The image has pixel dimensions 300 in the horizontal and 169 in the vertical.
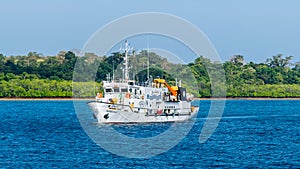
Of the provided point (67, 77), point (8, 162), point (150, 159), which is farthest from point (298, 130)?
point (67, 77)

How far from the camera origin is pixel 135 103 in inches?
3034

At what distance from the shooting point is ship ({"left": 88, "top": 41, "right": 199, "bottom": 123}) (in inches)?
2980

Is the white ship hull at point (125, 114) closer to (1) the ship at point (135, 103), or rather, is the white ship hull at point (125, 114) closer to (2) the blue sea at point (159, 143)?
(1) the ship at point (135, 103)

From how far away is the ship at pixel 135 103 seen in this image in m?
75.7

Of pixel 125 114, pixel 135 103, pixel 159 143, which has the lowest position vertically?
pixel 159 143

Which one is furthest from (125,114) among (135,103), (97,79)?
(97,79)

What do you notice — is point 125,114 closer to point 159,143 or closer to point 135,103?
point 135,103

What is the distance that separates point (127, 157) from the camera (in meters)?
52.6

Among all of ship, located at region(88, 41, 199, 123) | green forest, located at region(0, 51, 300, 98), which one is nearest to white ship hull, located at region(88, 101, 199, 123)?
ship, located at region(88, 41, 199, 123)

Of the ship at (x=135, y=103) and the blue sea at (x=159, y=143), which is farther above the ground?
the ship at (x=135, y=103)

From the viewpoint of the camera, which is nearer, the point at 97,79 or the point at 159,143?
the point at 159,143

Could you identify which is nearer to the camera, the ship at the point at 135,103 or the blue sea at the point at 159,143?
the blue sea at the point at 159,143

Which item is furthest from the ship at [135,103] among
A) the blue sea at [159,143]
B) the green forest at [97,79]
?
the green forest at [97,79]

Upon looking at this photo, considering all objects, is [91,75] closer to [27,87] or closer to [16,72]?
[27,87]
